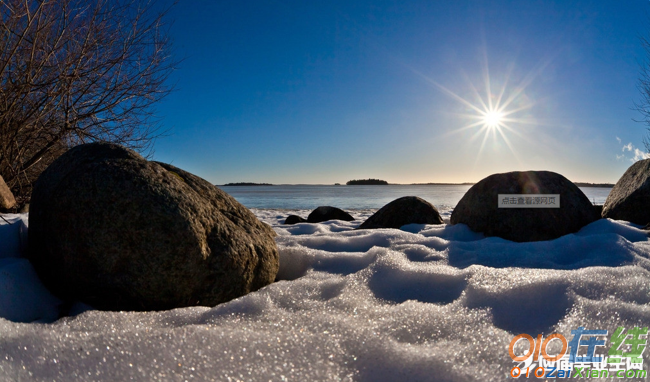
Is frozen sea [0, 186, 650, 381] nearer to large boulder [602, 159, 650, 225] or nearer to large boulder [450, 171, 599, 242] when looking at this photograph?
large boulder [450, 171, 599, 242]

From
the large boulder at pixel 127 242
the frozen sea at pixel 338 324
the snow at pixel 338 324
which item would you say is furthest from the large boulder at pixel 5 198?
the large boulder at pixel 127 242

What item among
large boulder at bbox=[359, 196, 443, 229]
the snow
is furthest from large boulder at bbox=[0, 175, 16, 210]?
large boulder at bbox=[359, 196, 443, 229]

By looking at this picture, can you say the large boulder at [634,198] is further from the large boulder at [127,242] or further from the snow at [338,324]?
the large boulder at [127,242]

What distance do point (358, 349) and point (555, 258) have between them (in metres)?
1.92

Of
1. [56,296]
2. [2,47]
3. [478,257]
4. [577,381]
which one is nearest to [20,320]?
[56,296]

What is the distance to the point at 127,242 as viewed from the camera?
161 cm

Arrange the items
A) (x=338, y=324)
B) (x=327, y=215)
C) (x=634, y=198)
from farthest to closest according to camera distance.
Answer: (x=327, y=215) < (x=634, y=198) < (x=338, y=324)

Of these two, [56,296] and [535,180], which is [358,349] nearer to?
[56,296]

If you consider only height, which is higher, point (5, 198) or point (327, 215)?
point (5, 198)

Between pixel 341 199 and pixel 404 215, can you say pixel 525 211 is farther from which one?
pixel 341 199

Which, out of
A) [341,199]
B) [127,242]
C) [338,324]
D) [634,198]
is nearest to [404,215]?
[634,198]

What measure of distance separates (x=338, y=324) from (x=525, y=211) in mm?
3129

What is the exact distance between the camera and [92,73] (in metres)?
3.81

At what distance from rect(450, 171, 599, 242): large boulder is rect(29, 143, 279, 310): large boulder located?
9.35 feet
